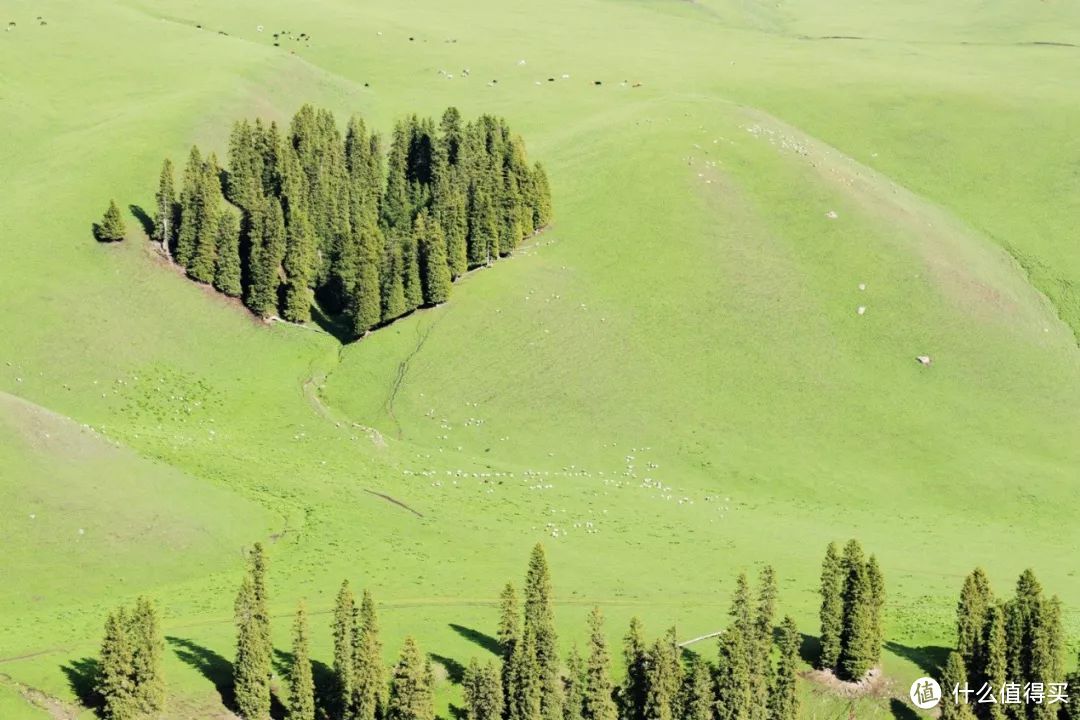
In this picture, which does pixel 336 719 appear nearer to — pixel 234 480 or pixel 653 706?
pixel 653 706

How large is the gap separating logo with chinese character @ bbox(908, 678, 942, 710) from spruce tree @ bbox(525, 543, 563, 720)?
20.8m

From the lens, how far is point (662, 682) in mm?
76312

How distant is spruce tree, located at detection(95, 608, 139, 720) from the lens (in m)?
70.2

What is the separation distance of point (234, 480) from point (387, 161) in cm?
6726

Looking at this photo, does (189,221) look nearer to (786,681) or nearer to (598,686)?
(598,686)

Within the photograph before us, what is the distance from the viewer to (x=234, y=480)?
105125 mm

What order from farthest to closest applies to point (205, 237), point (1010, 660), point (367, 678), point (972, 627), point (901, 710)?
point (205, 237)
point (972, 627)
point (1010, 660)
point (901, 710)
point (367, 678)

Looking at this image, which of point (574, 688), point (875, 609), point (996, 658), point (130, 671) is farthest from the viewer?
point (875, 609)

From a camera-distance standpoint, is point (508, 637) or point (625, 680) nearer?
point (625, 680)

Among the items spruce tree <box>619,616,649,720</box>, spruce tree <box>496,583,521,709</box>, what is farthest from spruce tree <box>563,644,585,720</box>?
spruce tree <box>496,583,521,709</box>

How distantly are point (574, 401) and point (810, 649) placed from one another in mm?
42765

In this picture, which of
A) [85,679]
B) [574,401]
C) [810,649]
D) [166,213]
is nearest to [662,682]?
[810,649]

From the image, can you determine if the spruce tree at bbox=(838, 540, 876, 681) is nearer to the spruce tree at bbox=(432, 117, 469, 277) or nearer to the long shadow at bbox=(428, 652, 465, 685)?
the long shadow at bbox=(428, 652, 465, 685)

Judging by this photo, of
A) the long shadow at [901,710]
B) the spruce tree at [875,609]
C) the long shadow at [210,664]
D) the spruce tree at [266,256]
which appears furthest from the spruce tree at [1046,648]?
the spruce tree at [266,256]
